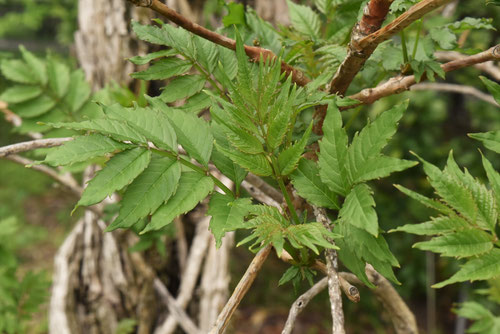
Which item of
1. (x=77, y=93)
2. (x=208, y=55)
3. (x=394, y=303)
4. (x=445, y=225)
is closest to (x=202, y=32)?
(x=208, y=55)

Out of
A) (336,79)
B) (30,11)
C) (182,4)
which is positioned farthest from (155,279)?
(30,11)

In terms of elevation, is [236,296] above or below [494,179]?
below

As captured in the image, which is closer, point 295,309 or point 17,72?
point 295,309

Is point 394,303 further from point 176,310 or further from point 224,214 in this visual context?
point 176,310

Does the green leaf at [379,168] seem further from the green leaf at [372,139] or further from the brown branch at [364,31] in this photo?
the brown branch at [364,31]

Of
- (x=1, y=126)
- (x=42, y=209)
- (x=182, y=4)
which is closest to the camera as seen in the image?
(x=182, y=4)

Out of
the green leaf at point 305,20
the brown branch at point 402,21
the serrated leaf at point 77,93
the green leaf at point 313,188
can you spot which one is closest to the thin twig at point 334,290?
the green leaf at point 313,188

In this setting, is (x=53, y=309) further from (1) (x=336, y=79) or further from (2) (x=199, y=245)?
(1) (x=336, y=79)
